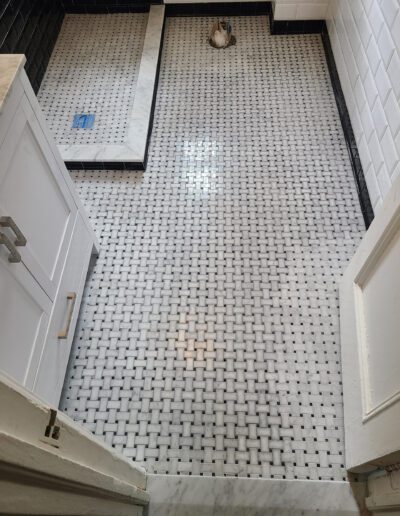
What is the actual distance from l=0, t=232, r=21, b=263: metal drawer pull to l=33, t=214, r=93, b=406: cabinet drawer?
34cm

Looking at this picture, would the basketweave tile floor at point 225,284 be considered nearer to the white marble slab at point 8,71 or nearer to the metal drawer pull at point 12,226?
the metal drawer pull at point 12,226

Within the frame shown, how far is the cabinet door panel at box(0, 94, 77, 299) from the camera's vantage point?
1031 mm

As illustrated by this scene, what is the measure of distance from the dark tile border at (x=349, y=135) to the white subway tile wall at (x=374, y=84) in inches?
1.5

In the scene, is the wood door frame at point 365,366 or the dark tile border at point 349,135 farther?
the dark tile border at point 349,135

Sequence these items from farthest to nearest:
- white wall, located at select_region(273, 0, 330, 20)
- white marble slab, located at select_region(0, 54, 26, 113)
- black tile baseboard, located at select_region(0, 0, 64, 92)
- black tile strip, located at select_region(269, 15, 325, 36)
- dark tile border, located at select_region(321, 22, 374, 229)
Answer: black tile strip, located at select_region(269, 15, 325, 36)
white wall, located at select_region(273, 0, 330, 20)
black tile baseboard, located at select_region(0, 0, 64, 92)
dark tile border, located at select_region(321, 22, 374, 229)
white marble slab, located at select_region(0, 54, 26, 113)

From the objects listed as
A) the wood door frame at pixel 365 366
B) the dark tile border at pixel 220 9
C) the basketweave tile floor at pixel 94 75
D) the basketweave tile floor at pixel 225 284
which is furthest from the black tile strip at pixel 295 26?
the wood door frame at pixel 365 366

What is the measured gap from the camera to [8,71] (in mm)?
1005

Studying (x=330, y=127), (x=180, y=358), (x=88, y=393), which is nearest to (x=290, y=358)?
(x=180, y=358)

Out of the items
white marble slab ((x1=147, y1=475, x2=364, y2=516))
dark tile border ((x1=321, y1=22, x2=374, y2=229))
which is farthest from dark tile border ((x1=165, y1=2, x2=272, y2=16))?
white marble slab ((x1=147, y1=475, x2=364, y2=516))

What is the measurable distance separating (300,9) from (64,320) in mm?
2215

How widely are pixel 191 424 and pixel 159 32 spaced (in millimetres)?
2250

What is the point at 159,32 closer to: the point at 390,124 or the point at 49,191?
the point at 390,124

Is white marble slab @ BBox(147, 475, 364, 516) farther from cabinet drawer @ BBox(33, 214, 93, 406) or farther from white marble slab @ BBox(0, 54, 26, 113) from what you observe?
white marble slab @ BBox(0, 54, 26, 113)

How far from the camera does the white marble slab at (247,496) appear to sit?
1247mm
